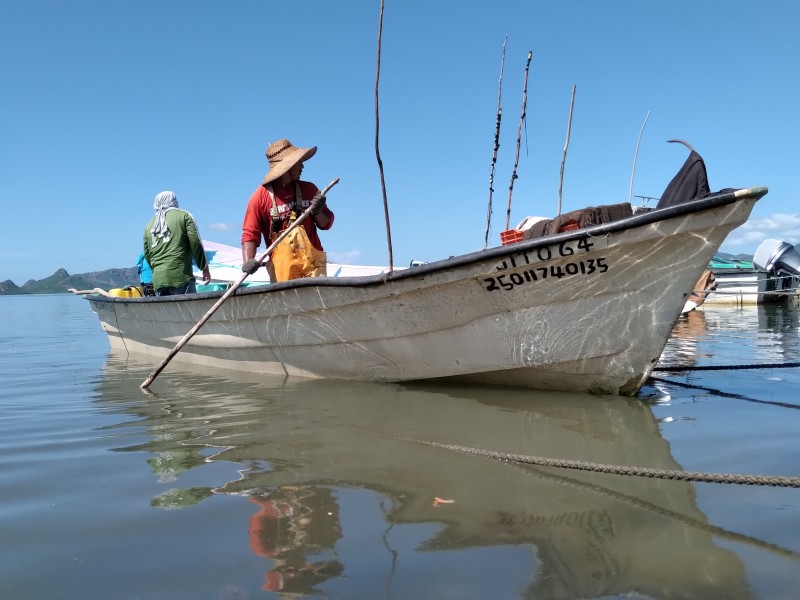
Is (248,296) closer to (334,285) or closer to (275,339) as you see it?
(275,339)

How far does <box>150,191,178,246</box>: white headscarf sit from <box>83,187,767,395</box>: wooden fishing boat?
187cm

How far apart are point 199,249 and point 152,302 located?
0.80 m

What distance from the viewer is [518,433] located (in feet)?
11.1

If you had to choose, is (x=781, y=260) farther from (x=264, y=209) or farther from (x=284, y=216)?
(x=264, y=209)

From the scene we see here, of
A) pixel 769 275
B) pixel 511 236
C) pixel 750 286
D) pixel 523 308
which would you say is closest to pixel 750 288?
pixel 750 286

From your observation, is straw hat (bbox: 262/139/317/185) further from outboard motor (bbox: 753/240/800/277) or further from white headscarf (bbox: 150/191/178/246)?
outboard motor (bbox: 753/240/800/277)

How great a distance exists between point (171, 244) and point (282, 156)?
6.79ft

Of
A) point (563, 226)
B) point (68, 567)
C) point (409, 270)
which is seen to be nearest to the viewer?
point (68, 567)

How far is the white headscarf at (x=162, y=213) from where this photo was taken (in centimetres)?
684

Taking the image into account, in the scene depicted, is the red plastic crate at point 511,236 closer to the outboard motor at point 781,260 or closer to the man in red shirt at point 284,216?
the man in red shirt at point 284,216

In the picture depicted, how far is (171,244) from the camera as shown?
690 cm

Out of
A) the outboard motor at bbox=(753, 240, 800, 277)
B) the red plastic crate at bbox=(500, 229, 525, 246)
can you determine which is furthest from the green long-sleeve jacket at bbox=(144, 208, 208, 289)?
the outboard motor at bbox=(753, 240, 800, 277)

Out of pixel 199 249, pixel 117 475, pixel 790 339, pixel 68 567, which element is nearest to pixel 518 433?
pixel 117 475

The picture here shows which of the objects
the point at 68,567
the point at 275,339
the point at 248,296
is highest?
the point at 248,296
